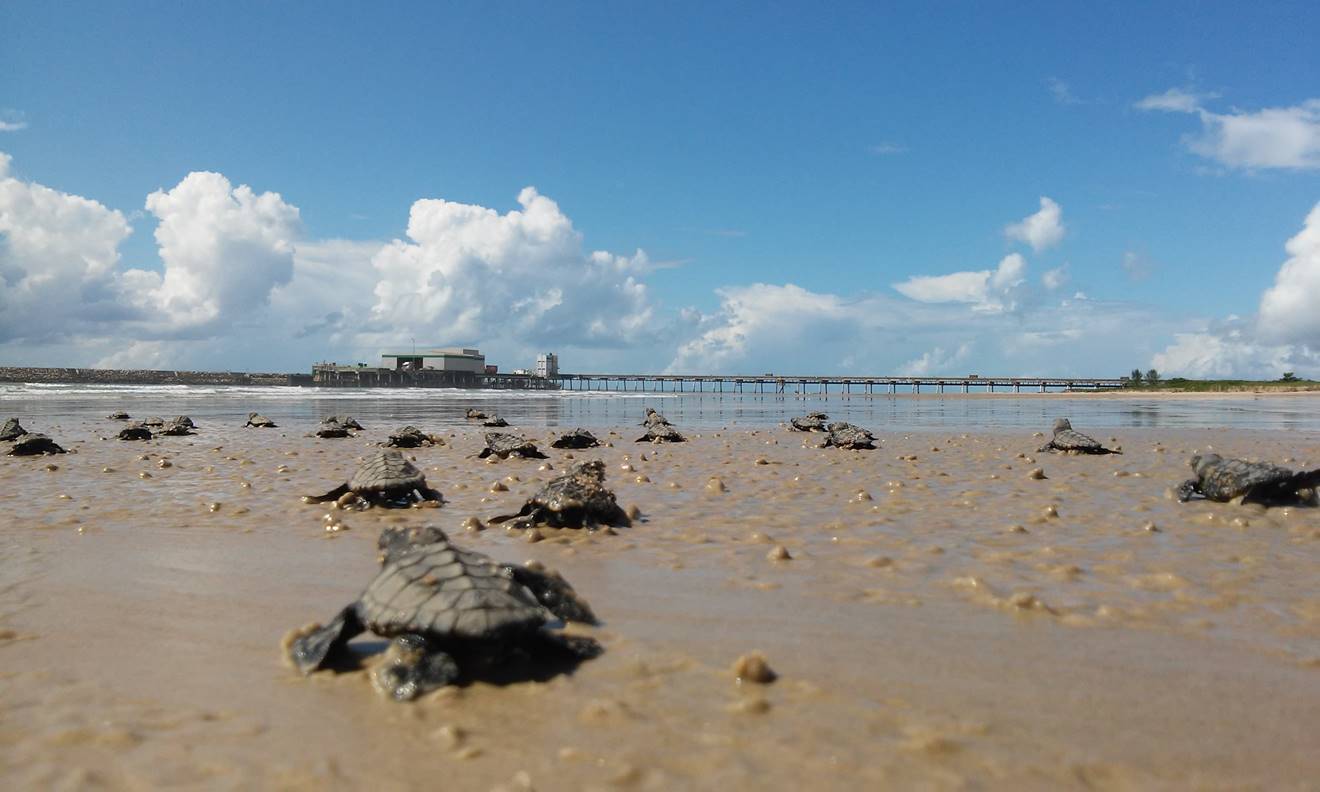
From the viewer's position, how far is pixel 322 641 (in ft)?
15.1

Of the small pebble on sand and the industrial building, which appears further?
the industrial building

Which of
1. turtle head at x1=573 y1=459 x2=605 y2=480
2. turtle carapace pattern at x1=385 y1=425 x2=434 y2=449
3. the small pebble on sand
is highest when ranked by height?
turtle head at x1=573 y1=459 x2=605 y2=480

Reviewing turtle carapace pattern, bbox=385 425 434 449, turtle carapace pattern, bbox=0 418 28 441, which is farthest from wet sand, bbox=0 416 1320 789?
turtle carapace pattern, bbox=0 418 28 441

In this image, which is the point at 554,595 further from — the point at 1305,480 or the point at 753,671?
the point at 1305,480

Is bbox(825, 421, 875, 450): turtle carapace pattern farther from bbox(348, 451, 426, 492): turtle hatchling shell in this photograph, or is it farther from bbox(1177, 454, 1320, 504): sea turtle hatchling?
bbox(348, 451, 426, 492): turtle hatchling shell

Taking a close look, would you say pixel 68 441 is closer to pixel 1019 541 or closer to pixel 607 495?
pixel 607 495

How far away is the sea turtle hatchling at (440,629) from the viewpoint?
4.32m

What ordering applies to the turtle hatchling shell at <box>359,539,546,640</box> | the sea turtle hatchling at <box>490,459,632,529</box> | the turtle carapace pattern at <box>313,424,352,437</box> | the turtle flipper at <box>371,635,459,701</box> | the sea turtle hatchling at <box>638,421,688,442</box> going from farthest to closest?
the turtle carapace pattern at <box>313,424,352,437</box>
the sea turtle hatchling at <box>638,421,688,442</box>
the sea turtle hatchling at <box>490,459,632,529</box>
the turtle hatchling shell at <box>359,539,546,640</box>
the turtle flipper at <box>371,635,459,701</box>

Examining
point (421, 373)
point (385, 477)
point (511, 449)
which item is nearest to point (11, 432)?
point (511, 449)

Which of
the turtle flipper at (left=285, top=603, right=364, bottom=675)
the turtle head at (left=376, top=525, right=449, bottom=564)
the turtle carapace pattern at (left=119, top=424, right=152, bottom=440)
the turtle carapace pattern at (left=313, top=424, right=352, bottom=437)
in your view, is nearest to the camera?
the turtle flipper at (left=285, top=603, right=364, bottom=675)

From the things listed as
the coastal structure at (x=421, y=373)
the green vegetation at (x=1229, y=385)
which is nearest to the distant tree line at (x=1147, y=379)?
the green vegetation at (x=1229, y=385)

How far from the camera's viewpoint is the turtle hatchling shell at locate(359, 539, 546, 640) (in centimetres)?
434

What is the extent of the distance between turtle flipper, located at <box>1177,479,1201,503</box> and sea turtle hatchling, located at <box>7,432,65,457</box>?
69.7 feet

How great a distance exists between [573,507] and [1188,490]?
28.7 ft
